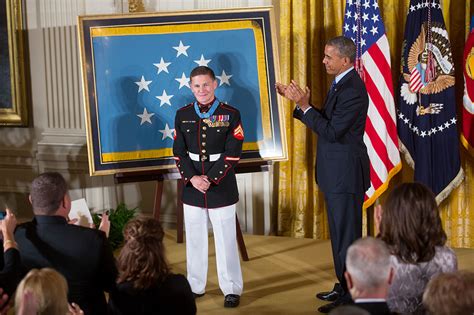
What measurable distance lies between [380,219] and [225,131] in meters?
1.68

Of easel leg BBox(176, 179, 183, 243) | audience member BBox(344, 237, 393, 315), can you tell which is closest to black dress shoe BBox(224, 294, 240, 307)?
easel leg BBox(176, 179, 183, 243)

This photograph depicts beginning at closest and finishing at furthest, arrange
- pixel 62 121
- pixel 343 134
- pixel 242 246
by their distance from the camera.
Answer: pixel 343 134
pixel 242 246
pixel 62 121

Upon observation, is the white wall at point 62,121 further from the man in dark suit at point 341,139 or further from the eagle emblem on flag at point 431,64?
the man in dark suit at point 341,139

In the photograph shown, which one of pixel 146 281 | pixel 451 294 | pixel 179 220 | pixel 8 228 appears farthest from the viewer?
pixel 179 220

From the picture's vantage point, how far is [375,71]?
5.73 m

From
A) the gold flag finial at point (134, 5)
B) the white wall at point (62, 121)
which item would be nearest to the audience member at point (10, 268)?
the white wall at point (62, 121)

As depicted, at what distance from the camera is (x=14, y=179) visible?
→ 7.32 m

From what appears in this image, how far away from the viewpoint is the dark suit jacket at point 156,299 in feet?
9.39

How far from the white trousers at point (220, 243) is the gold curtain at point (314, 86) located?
1.73 metres

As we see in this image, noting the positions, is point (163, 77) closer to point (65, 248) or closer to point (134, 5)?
point (134, 5)

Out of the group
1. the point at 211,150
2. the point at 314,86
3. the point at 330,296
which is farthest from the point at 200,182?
the point at 314,86

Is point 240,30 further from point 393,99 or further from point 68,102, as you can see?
point 68,102

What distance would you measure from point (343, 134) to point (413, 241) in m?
1.56

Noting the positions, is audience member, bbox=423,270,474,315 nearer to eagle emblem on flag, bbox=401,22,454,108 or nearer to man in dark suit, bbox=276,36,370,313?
man in dark suit, bbox=276,36,370,313
